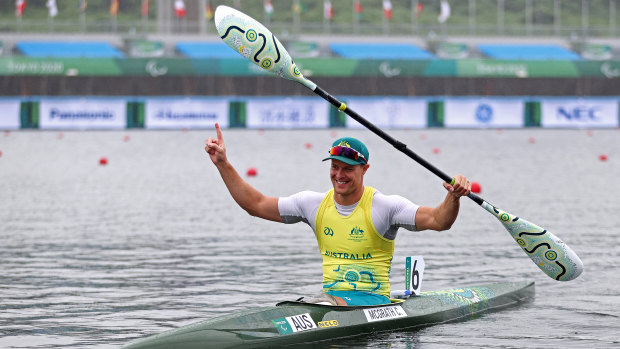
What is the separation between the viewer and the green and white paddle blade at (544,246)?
10336mm

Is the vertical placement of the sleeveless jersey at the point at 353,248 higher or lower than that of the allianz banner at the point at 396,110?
lower

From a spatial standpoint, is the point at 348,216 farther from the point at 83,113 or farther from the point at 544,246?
the point at 83,113

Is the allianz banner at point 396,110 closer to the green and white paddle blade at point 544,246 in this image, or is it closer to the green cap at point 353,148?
the green and white paddle blade at point 544,246

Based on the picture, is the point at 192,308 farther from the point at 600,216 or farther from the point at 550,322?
the point at 600,216

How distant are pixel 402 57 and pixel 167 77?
14.2m

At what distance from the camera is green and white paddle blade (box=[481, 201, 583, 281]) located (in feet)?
33.9

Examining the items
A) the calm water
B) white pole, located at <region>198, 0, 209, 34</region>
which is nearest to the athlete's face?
the calm water

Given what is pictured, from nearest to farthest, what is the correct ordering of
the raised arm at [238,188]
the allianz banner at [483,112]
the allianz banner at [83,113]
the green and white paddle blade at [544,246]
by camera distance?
the raised arm at [238,188], the green and white paddle blade at [544,246], the allianz banner at [83,113], the allianz banner at [483,112]

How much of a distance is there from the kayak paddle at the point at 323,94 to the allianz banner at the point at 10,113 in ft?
118

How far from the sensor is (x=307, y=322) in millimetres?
8727

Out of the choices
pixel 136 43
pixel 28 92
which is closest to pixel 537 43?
pixel 136 43

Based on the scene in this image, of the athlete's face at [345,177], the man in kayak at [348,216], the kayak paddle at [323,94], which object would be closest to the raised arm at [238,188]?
the man in kayak at [348,216]

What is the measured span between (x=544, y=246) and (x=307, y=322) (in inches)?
109

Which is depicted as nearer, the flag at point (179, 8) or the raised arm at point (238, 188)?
the raised arm at point (238, 188)
